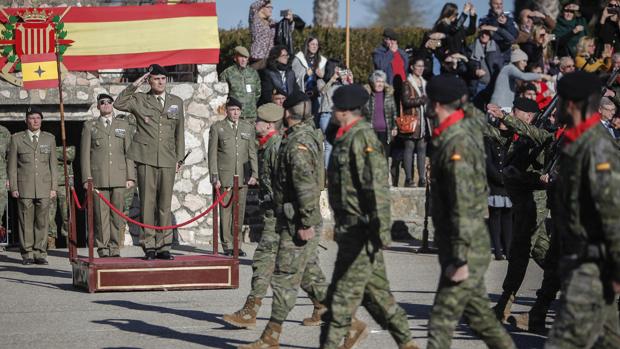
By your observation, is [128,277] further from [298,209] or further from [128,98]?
[298,209]

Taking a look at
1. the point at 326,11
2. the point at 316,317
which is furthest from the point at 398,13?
the point at 316,317

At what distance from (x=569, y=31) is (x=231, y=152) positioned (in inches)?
324

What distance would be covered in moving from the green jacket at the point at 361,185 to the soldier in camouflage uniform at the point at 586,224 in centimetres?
139

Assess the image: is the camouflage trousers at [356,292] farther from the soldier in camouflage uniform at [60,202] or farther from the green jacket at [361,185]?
the soldier in camouflage uniform at [60,202]

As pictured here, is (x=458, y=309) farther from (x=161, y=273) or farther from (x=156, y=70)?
(x=156, y=70)

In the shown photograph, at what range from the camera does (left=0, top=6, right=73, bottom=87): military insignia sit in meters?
15.9

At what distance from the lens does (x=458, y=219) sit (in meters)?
6.94

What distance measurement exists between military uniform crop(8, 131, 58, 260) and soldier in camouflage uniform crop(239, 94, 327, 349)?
716 cm

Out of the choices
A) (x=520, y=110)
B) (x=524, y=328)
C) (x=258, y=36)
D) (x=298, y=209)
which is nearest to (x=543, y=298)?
(x=524, y=328)

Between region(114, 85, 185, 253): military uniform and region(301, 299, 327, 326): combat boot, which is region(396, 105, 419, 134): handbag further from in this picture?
region(301, 299, 327, 326): combat boot

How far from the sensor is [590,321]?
6430 millimetres

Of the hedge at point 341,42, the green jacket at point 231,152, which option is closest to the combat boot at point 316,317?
the green jacket at point 231,152

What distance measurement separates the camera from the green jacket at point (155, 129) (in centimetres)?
1343

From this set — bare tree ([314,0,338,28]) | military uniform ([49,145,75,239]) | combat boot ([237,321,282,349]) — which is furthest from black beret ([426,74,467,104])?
bare tree ([314,0,338,28])
